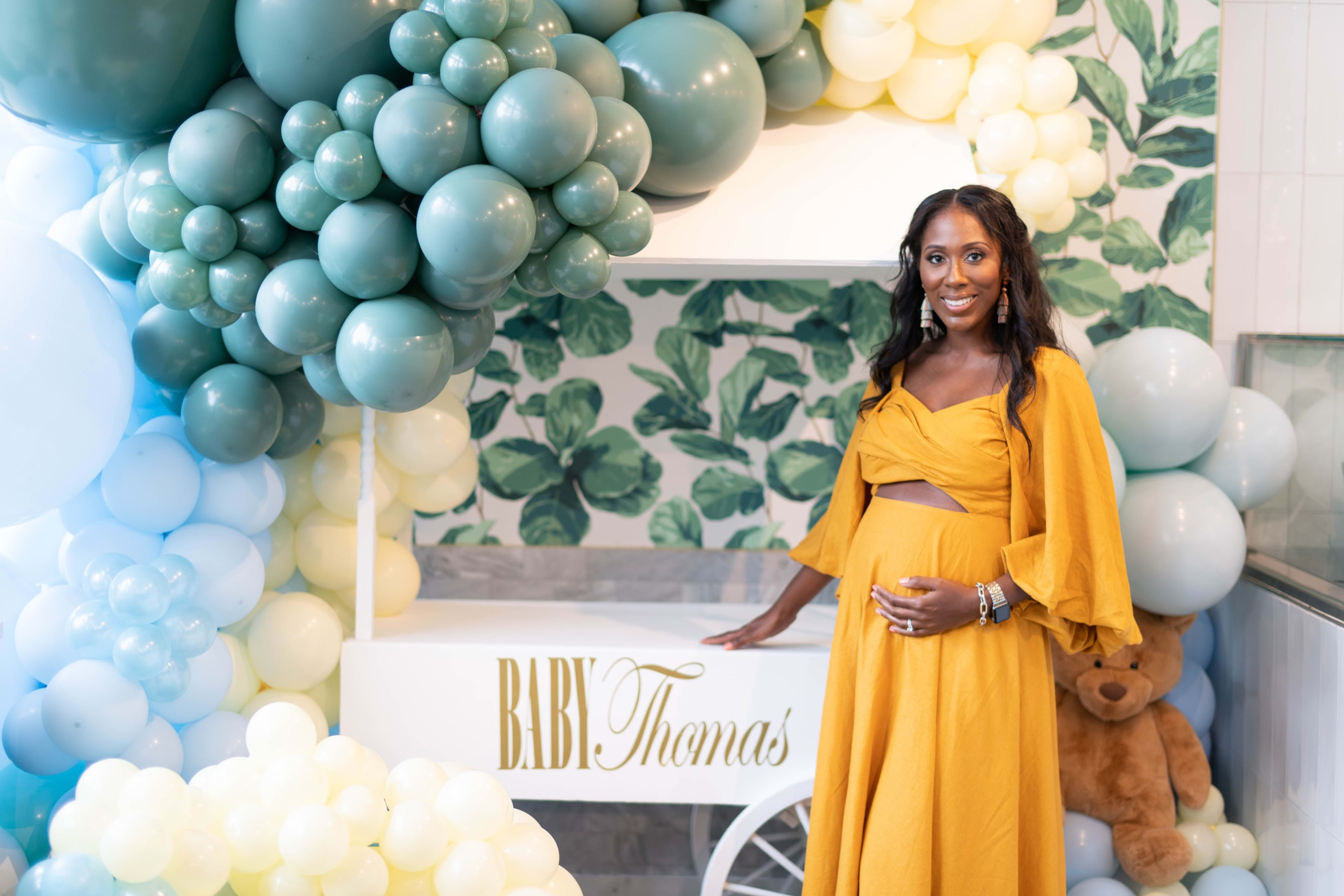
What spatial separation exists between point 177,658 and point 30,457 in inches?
16.1

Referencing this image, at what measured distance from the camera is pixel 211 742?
1906 mm

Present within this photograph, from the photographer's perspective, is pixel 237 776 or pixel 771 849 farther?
pixel 771 849

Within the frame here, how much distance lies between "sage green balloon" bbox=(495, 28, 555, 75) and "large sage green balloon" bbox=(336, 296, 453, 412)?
0.40m

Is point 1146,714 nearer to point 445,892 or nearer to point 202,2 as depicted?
point 445,892

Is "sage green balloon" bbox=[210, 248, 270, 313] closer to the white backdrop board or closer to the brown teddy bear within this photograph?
the white backdrop board

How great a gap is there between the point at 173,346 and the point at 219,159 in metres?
0.38

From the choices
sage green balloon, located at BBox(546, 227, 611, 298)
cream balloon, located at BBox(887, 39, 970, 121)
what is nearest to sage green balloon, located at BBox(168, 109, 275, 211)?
sage green balloon, located at BBox(546, 227, 611, 298)

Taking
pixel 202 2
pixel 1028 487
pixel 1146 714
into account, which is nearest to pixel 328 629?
pixel 202 2

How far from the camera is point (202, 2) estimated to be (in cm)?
167

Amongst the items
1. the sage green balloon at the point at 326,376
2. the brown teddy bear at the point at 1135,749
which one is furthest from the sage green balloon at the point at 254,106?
the brown teddy bear at the point at 1135,749

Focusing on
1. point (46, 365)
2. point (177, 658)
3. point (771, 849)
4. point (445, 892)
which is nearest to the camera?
point (445, 892)

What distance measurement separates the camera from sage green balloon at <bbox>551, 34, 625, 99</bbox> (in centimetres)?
172

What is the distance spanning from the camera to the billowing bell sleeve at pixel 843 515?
1.99 metres

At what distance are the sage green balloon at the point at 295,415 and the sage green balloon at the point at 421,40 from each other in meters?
0.65
